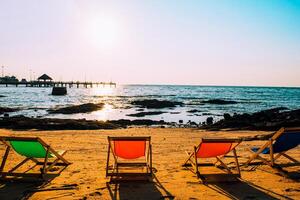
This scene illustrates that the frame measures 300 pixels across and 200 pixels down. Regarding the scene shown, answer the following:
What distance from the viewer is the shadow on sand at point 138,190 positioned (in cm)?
458

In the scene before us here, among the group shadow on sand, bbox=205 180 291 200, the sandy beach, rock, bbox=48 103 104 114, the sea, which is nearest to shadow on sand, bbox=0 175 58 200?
the sandy beach

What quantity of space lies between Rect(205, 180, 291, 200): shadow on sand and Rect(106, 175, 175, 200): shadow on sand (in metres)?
0.86

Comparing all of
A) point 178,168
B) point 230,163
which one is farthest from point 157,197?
point 230,163

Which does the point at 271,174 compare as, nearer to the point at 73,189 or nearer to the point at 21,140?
the point at 73,189

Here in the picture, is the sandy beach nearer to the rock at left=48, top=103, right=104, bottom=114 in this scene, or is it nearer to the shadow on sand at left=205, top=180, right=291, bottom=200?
the shadow on sand at left=205, top=180, right=291, bottom=200

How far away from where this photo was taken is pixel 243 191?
4840mm

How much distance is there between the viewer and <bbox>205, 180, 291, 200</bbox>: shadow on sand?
4578 mm

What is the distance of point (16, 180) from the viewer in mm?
5293

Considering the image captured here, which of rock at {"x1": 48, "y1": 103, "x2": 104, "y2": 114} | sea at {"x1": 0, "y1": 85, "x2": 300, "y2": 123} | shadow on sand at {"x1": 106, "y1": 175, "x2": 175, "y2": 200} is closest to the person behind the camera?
shadow on sand at {"x1": 106, "y1": 175, "x2": 175, "y2": 200}

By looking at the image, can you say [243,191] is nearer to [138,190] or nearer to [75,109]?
[138,190]

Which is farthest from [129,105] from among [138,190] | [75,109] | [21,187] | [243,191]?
[243,191]

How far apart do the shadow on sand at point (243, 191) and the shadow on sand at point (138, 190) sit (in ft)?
2.84

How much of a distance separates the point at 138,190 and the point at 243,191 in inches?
65.2

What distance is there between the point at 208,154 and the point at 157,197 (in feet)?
5.43
